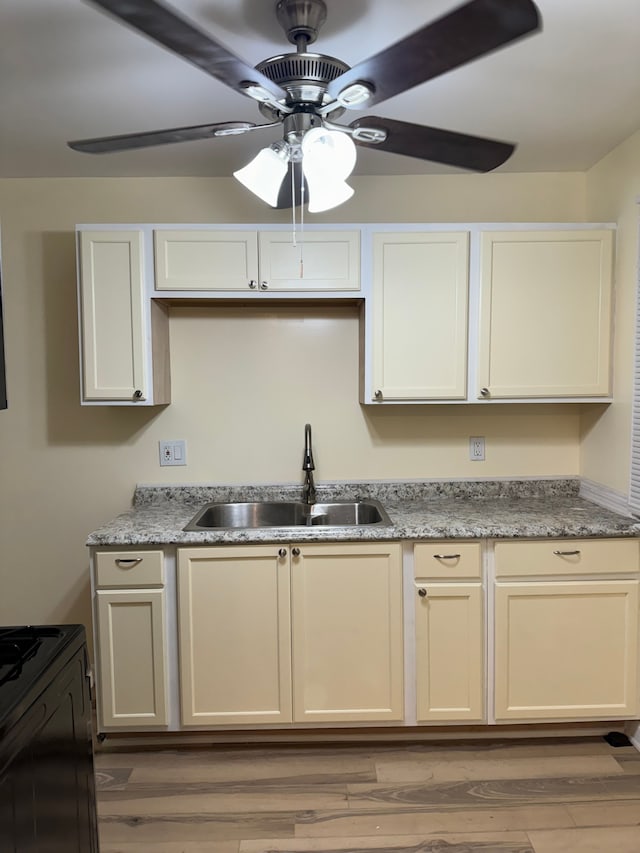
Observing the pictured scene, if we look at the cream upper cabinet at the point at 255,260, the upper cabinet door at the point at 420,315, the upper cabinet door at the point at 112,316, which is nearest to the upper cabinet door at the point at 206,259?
the cream upper cabinet at the point at 255,260

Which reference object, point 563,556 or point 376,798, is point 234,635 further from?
point 563,556

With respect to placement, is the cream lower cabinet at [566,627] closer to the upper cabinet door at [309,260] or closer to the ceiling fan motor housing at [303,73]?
the upper cabinet door at [309,260]

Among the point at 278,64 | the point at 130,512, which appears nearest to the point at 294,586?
the point at 130,512

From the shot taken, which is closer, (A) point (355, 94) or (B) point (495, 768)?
(A) point (355, 94)

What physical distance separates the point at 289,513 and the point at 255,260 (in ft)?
3.85

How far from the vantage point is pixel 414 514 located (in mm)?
2383

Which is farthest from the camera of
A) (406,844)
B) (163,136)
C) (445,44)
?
(406,844)

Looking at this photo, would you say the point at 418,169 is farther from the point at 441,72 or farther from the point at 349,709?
the point at 349,709

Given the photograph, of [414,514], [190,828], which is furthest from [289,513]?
[190,828]

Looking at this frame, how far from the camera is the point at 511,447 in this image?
2.70 metres

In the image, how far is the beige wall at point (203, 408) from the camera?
2596 mm

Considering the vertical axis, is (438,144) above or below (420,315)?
above

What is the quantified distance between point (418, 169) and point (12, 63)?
5.37 feet

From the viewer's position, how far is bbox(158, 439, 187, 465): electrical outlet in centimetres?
266
